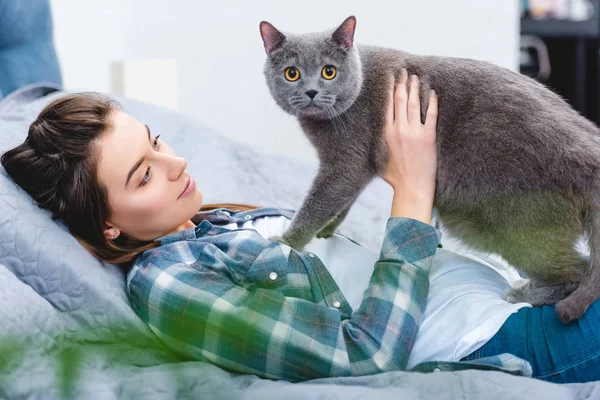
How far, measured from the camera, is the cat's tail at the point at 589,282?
A: 1053 millimetres

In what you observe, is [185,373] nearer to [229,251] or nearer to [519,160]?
[229,251]

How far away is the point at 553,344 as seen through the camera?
105 centimetres

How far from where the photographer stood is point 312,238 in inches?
52.3

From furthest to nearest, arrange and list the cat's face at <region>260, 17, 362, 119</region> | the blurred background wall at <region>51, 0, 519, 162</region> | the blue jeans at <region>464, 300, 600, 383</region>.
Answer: the blurred background wall at <region>51, 0, 519, 162</region> → the cat's face at <region>260, 17, 362, 119</region> → the blue jeans at <region>464, 300, 600, 383</region>

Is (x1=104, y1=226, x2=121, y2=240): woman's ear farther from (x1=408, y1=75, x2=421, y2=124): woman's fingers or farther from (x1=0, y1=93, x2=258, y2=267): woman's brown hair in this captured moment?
(x1=408, y1=75, x2=421, y2=124): woman's fingers

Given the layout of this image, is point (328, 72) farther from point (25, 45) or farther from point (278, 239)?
point (25, 45)

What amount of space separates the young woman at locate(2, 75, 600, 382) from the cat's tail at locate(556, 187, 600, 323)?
2cm

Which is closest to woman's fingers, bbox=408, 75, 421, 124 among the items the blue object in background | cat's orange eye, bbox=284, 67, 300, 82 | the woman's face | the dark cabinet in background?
cat's orange eye, bbox=284, 67, 300, 82

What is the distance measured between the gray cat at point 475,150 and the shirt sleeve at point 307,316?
0.19 meters

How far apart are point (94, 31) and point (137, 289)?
1.70 m

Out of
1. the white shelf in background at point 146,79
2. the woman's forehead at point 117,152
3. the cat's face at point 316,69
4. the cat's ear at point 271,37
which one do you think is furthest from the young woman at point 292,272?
the white shelf in background at point 146,79

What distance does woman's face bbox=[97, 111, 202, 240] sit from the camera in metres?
1.12

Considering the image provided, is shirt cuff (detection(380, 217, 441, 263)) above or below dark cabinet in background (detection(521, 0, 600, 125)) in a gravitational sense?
above

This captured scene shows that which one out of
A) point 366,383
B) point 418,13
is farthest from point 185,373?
point 418,13
